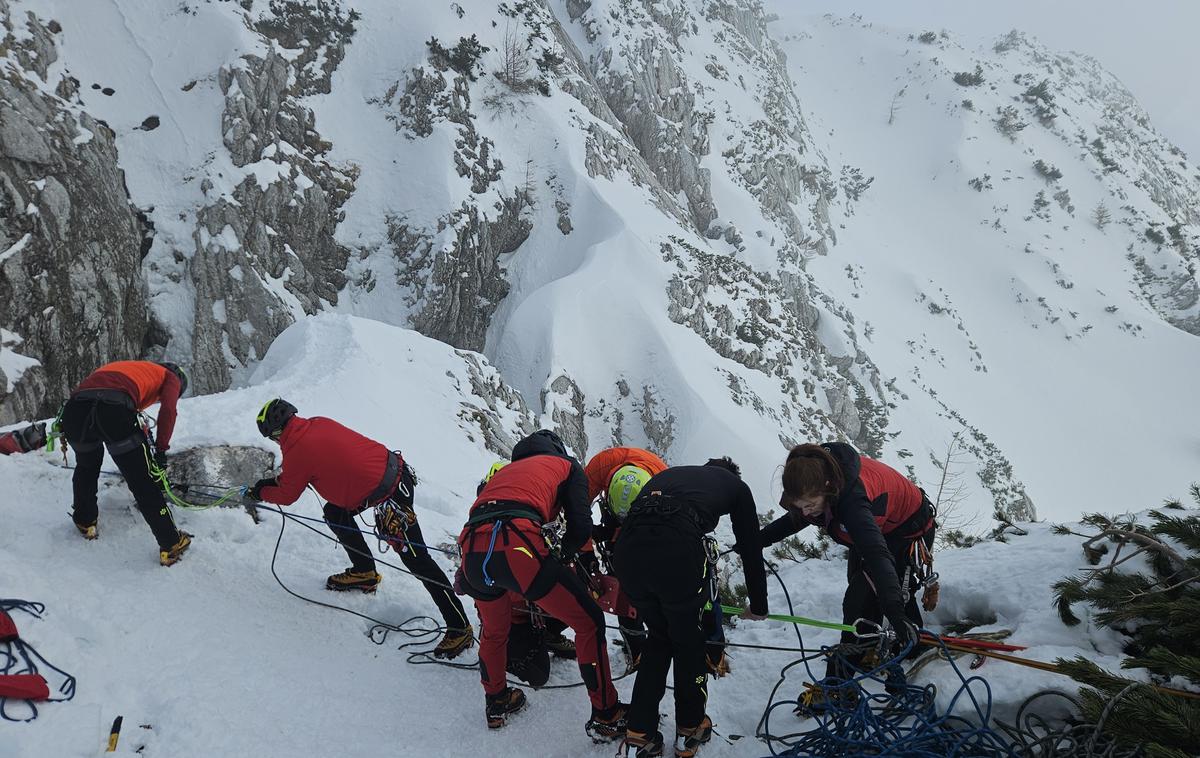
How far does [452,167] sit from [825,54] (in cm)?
6416

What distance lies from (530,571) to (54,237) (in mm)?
18951

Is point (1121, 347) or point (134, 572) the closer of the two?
point (134, 572)

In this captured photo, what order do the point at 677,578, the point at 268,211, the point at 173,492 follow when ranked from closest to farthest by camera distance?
the point at 677,578, the point at 173,492, the point at 268,211

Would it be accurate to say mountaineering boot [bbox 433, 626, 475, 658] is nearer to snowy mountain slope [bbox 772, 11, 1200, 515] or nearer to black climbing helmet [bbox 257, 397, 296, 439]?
black climbing helmet [bbox 257, 397, 296, 439]

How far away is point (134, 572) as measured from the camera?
4301 mm

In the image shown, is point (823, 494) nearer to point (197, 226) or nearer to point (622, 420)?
point (622, 420)

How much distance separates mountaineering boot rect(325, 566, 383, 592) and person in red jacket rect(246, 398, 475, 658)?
683mm

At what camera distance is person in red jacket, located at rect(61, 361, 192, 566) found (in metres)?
4.21

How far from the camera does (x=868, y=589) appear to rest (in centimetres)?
355

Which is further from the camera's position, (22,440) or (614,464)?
(22,440)

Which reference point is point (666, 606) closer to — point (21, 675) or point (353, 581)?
point (353, 581)

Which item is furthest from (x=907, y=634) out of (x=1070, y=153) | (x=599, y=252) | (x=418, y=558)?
(x=1070, y=153)

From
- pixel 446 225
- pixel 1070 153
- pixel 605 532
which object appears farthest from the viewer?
pixel 1070 153

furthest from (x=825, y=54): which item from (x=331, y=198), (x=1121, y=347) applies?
(x=331, y=198)
